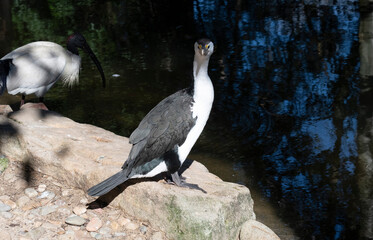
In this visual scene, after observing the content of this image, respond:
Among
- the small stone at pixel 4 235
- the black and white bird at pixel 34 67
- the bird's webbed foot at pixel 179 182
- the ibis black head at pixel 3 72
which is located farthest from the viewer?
the black and white bird at pixel 34 67

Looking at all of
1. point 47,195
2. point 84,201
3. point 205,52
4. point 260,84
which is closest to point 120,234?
point 84,201

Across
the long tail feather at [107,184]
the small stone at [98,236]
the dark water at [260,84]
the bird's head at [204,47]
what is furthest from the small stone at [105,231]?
the dark water at [260,84]

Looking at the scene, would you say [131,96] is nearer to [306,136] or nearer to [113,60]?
[113,60]

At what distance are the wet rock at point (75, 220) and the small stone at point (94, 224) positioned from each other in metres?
0.05

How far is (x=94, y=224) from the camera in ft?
11.9

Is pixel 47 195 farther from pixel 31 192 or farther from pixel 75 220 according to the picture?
pixel 75 220

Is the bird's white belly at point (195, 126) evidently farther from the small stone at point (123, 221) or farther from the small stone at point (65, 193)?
the small stone at point (65, 193)

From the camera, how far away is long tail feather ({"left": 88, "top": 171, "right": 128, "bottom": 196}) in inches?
140

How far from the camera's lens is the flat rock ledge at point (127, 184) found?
3.51 m

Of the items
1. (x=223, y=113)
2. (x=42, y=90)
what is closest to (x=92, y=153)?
(x=42, y=90)

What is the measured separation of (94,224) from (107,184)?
0.98ft

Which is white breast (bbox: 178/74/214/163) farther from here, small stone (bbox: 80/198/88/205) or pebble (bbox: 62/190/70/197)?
pebble (bbox: 62/190/70/197)

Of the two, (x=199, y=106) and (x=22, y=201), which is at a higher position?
(x=199, y=106)

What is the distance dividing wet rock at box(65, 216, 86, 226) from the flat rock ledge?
0.20 metres
